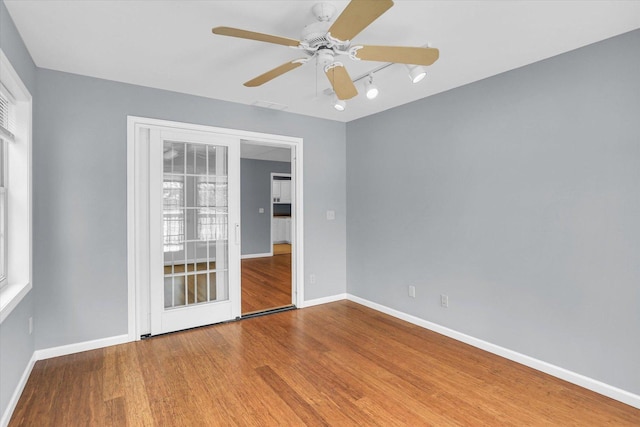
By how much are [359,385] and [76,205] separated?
292cm

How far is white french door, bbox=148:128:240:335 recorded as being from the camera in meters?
3.47

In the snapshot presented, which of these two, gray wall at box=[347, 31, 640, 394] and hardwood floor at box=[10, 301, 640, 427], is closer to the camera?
hardwood floor at box=[10, 301, 640, 427]

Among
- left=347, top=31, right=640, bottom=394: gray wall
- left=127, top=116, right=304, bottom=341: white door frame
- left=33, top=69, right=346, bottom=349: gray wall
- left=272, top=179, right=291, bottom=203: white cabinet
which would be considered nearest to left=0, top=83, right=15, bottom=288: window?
left=33, top=69, right=346, bottom=349: gray wall

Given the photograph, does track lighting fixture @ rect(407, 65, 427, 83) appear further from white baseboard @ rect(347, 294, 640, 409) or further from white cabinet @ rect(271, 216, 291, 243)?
white cabinet @ rect(271, 216, 291, 243)

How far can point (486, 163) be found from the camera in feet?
10.4

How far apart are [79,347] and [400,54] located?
3.62 meters

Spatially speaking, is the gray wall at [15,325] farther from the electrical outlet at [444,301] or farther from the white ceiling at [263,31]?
the electrical outlet at [444,301]

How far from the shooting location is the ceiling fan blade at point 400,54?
1.91 m

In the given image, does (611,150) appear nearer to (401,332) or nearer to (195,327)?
(401,332)

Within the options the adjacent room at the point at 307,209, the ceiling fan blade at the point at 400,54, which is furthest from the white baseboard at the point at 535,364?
the ceiling fan blade at the point at 400,54

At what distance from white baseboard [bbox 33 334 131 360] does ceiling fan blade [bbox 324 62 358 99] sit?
120 inches

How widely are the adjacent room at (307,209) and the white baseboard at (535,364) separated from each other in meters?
0.02

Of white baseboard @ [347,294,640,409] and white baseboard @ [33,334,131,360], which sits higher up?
white baseboard @ [33,334,131,360]

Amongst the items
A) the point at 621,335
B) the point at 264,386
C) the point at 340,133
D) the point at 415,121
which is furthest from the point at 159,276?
the point at 621,335
